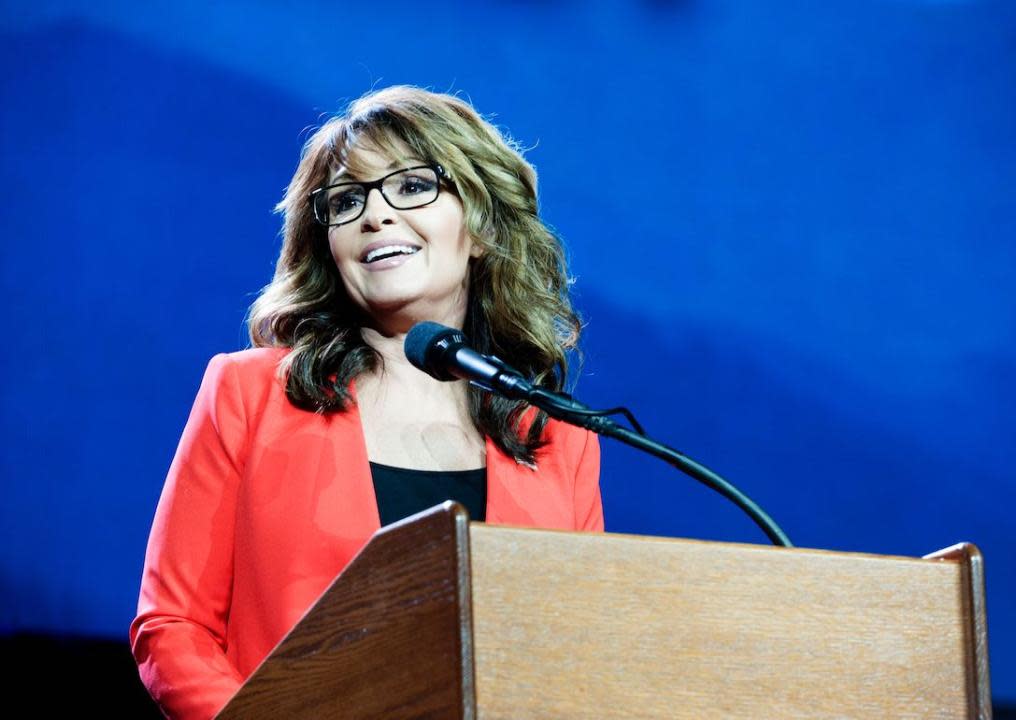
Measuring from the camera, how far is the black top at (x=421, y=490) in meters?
1.84

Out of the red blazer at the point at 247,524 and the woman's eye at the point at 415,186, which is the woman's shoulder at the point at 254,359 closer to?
the red blazer at the point at 247,524

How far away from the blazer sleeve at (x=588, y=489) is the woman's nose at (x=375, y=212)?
0.50 m

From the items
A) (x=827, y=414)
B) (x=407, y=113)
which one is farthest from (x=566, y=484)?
(x=827, y=414)

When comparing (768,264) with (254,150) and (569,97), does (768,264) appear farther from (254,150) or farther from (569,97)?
(254,150)

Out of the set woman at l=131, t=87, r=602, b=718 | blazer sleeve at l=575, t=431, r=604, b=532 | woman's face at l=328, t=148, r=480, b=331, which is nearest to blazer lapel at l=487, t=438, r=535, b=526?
woman at l=131, t=87, r=602, b=718

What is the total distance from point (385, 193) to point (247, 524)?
1.88 ft

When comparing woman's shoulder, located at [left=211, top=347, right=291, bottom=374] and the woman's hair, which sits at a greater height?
the woman's hair

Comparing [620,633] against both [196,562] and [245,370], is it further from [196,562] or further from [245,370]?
[245,370]

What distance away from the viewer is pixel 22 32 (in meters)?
2.62

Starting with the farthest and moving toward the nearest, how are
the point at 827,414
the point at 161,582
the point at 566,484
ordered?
the point at 827,414
the point at 566,484
the point at 161,582

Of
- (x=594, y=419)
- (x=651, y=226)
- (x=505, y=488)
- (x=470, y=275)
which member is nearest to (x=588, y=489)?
(x=505, y=488)

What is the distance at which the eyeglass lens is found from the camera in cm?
199

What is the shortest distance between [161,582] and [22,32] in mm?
1458

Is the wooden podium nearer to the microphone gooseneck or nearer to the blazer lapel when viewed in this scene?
the microphone gooseneck
